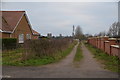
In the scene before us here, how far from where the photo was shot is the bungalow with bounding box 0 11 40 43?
25606mm

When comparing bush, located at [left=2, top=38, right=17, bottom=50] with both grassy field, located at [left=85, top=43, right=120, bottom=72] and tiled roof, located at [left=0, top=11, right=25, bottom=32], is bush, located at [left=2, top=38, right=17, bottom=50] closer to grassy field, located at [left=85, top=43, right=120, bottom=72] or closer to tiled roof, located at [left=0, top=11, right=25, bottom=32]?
tiled roof, located at [left=0, top=11, right=25, bottom=32]

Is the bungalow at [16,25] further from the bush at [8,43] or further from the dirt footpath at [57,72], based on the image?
the dirt footpath at [57,72]

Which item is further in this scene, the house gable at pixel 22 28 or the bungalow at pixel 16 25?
the house gable at pixel 22 28

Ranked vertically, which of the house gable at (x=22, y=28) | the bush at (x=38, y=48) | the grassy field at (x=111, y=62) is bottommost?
the grassy field at (x=111, y=62)

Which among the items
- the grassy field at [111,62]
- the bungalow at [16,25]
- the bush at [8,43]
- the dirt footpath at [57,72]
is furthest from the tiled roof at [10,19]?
the dirt footpath at [57,72]

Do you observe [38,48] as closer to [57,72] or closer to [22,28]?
[57,72]

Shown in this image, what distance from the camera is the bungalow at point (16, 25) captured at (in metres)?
25.6

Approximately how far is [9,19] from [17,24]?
1.74 metres

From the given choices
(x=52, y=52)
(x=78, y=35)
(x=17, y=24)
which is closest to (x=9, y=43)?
(x=17, y=24)

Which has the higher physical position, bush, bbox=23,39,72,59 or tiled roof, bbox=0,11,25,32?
tiled roof, bbox=0,11,25,32

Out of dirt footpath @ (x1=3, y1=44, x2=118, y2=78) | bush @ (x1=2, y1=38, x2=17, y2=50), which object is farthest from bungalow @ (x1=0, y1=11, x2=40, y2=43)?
dirt footpath @ (x1=3, y1=44, x2=118, y2=78)

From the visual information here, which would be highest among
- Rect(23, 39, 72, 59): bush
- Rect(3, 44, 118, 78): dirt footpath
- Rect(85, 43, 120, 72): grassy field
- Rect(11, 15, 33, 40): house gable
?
Rect(11, 15, 33, 40): house gable

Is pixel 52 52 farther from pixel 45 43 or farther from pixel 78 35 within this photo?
pixel 78 35

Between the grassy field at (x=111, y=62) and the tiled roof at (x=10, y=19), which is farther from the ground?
the tiled roof at (x=10, y=19)
